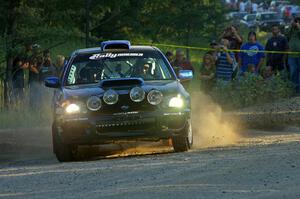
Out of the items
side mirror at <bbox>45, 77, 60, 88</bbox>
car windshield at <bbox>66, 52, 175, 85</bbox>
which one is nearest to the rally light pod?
car windshield at <bbox>66, 52, 175, 85</bbox>

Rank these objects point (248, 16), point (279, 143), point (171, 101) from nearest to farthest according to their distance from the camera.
A: point (171, 101)
point (279, 143)
point (248, 16)

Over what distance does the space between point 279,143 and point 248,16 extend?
56.8m

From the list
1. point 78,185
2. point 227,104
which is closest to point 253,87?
point 227,104

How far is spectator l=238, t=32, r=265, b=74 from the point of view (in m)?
19.6

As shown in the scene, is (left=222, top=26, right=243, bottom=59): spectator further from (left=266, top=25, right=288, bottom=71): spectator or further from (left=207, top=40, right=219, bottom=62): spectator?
(left=207, top=40, right=219, bottom=62): spectator

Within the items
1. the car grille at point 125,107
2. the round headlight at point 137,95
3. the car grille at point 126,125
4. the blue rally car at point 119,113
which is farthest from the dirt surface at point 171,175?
the round headlight at point 137,95

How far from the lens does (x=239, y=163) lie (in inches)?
387

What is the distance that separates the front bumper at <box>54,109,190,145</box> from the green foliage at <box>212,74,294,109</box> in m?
8.04

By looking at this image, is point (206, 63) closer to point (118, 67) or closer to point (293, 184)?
point (118, 67)

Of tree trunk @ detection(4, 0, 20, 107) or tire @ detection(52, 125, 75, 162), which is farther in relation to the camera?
tree trunk @ detection(4, 0, 20, 107)

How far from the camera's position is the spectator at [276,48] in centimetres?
1964

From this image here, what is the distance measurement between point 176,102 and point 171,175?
250 cm

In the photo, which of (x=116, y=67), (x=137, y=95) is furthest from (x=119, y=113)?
(x=116, y=67)

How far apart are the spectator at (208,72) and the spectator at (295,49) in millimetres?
1902
